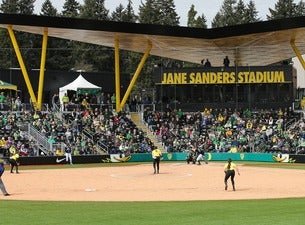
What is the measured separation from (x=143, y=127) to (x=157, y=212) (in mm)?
42954

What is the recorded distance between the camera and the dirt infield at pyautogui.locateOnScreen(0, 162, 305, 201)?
28031 millimetres

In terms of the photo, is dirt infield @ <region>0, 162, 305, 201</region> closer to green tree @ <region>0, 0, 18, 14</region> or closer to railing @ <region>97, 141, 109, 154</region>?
railing @ <region>97, 141, 109, 154</region>

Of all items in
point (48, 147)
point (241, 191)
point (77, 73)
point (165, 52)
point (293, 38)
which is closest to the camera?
point (241, 191)

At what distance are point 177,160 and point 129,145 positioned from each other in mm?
4331

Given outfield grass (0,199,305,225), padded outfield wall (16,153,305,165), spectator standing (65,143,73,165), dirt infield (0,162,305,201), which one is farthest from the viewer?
spectator standing (65,143,73,165)

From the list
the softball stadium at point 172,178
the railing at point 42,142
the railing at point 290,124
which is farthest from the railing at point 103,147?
the railing at point 290,124

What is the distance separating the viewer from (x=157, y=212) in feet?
70.6

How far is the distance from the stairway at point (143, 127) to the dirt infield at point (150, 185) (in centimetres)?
1517

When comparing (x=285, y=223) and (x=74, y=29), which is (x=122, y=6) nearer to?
(x=74, y=29)

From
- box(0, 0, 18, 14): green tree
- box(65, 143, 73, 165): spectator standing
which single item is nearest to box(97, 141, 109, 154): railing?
box(65, 143, 73, 165): spectator standing

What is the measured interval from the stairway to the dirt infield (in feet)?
49.8

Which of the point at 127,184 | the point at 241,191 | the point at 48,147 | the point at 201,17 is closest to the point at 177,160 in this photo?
the point at 48,147

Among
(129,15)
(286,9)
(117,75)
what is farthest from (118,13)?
(117,75)

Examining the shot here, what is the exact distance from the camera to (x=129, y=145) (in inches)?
2309
